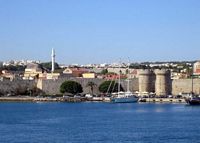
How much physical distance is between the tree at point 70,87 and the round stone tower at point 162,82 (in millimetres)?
7316

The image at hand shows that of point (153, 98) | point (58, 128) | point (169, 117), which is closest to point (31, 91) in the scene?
point (153, 98)

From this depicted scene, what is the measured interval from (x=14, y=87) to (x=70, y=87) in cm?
603

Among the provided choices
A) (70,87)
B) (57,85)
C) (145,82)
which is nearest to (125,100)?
(145,82)

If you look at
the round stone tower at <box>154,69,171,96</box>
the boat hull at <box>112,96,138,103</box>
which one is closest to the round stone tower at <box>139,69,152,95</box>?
the round stone tower at <box>154,69,171,96</box>

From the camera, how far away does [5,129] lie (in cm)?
2872

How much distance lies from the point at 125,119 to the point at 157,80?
2862 centimetres

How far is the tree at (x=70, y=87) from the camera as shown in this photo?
67000mm

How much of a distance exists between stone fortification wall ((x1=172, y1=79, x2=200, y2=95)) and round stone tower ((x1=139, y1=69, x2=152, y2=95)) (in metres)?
3.12

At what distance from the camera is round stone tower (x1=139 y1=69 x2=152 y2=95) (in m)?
64.2

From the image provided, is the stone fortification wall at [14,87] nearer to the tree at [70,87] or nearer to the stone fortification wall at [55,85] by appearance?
the stone fortification wall at [55,85]

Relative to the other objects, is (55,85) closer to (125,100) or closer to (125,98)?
(125,98)

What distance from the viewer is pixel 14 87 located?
7081 cm

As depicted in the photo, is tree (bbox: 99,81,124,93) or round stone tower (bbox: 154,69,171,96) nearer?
round stone tower (bbox: 154,69,171,96)

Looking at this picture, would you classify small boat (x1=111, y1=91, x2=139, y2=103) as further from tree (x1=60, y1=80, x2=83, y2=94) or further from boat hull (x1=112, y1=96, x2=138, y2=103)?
tree (x1=60, y1=80, x2=83, y2=94)
